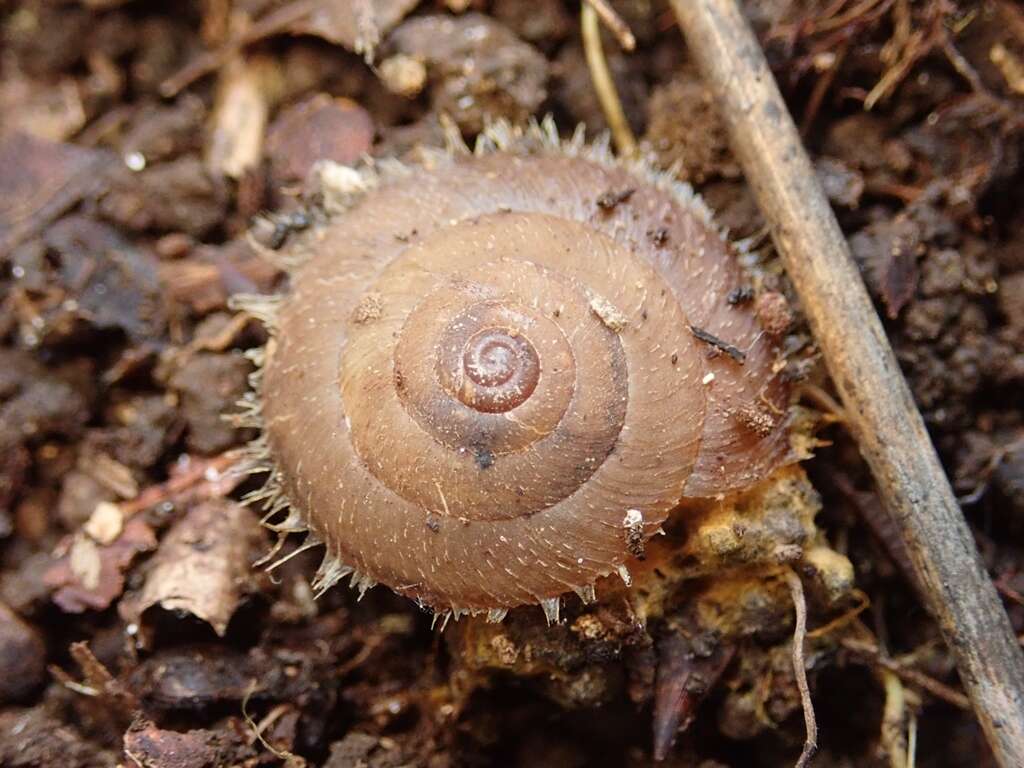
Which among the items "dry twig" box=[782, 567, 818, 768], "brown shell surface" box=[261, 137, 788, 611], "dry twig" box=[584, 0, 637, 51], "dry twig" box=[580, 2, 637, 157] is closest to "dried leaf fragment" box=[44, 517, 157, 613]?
"brown shell surface" box=[261, 137, 788, 611]

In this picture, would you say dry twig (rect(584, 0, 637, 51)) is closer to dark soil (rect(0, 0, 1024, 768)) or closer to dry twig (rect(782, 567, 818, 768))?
dark soil (rect(0, 0, 1024, 768))

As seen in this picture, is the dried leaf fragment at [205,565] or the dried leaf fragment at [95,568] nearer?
the dried leaf fragment at [205,565]

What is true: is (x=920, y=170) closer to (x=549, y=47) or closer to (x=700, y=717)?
(x=549, y=47)

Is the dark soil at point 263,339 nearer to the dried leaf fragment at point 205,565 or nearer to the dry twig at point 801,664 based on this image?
the dried leaf fragment at point 205,565

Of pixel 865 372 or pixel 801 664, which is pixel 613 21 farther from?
pixel 801 664

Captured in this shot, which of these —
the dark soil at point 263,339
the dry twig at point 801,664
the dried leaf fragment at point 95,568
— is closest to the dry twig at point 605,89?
the dark soil at point 263,339

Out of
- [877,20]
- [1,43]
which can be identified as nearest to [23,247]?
[1,43]

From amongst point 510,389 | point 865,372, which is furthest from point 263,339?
point 865,372
